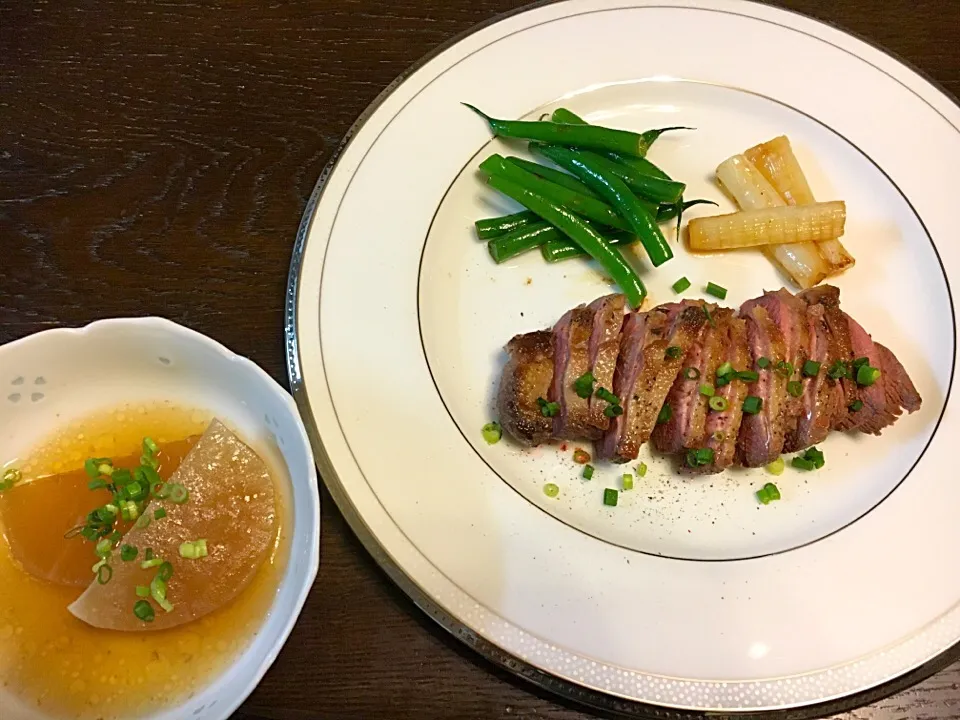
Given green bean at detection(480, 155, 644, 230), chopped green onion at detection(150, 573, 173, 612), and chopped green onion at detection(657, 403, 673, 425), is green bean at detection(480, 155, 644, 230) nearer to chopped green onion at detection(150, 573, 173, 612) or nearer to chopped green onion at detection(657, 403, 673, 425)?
chopped green onion at detection(657, 403, 673, 425)

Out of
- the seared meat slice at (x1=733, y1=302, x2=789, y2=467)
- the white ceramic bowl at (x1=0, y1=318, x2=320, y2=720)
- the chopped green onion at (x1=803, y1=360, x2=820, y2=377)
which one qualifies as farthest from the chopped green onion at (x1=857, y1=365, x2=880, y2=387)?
the white ceramic bowl at (x1=0, y1=318, x2=320, y2=720)

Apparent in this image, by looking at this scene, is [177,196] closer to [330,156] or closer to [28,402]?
[330,156]

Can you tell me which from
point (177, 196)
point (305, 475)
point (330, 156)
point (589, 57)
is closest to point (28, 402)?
point (305, 475)

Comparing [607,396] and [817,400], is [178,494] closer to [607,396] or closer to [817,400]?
[607,396]

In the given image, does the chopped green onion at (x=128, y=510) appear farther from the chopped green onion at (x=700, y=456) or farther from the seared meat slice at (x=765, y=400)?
the seared meat slice at (x=765, y=400)

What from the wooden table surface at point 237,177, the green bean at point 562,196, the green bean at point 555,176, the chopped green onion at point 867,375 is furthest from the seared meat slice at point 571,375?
the chopped green onion at point 867,375

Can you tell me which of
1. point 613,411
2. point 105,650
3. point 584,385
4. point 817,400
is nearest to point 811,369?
point 817,400
